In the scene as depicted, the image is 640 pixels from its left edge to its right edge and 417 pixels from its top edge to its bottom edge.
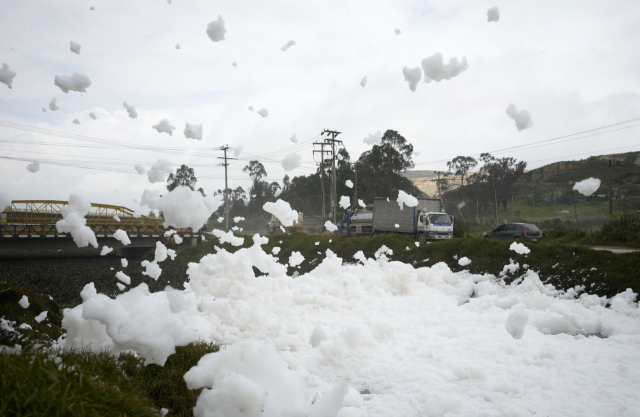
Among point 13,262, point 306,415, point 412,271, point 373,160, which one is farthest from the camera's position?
point 373,160

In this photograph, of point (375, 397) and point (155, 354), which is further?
point (375, 397)

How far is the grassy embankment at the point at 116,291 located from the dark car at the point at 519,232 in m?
6.91

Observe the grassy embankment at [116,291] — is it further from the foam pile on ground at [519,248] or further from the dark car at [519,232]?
the dark car at [519,232]

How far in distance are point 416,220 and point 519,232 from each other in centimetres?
586

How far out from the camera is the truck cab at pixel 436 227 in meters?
23.4

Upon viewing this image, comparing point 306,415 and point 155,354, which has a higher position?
point 155,354

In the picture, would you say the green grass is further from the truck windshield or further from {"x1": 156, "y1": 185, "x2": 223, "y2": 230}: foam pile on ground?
the truck windshield

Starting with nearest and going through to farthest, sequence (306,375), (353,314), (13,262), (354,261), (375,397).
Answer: (375,397) → (306,375) → (353,314) → (354,261) → (13,262)

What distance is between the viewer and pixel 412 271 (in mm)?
12500

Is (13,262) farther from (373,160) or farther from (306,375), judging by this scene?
(373,160)

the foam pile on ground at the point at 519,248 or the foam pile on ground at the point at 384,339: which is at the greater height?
the foam pile on ground at the point at 519,248

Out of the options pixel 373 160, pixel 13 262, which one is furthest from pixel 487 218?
pixel 13 262

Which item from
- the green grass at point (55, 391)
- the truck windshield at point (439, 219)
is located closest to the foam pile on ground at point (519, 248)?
the truck windshield at point (439, 219)

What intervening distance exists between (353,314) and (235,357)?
19.3ft
